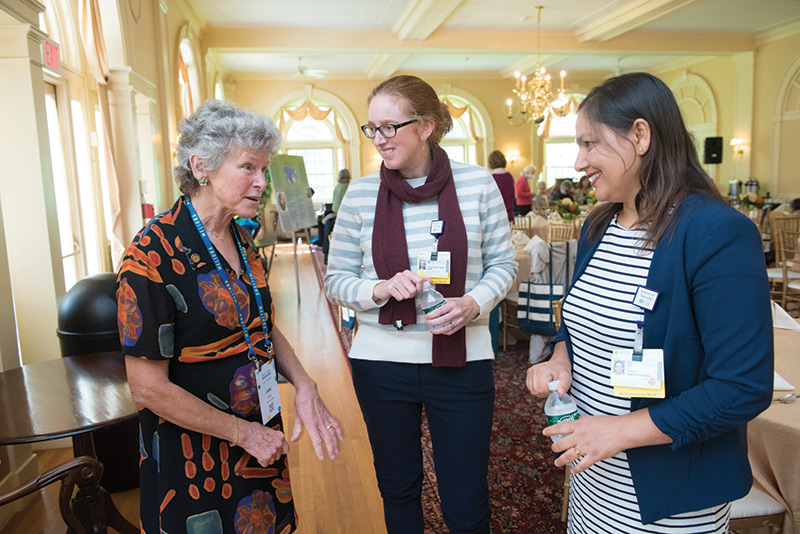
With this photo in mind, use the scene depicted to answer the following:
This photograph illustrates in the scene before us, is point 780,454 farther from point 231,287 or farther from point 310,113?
point 310,113

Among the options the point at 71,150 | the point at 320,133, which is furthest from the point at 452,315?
the point at 320,133

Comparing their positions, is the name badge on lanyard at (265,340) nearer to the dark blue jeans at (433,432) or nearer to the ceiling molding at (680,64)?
the dark blue jeans at (433,432)

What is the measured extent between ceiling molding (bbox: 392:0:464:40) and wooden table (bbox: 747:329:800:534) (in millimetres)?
7736

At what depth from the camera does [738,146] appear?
13.3m

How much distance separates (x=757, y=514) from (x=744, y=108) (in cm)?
1393

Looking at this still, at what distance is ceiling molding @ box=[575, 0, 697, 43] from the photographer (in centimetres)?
890

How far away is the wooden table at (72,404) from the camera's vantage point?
1778mm

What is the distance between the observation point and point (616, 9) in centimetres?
959

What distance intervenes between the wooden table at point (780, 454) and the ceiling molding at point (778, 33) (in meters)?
12.7

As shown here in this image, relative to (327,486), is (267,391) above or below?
above

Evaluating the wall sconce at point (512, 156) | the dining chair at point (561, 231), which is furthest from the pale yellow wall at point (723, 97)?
the dining chair at point (561, 231)

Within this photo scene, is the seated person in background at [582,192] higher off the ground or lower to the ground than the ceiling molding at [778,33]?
lower

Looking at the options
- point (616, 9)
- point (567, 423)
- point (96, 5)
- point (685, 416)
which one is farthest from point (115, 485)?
point (616, 9)

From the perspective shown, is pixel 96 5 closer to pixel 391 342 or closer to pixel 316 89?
pixel 391 342
